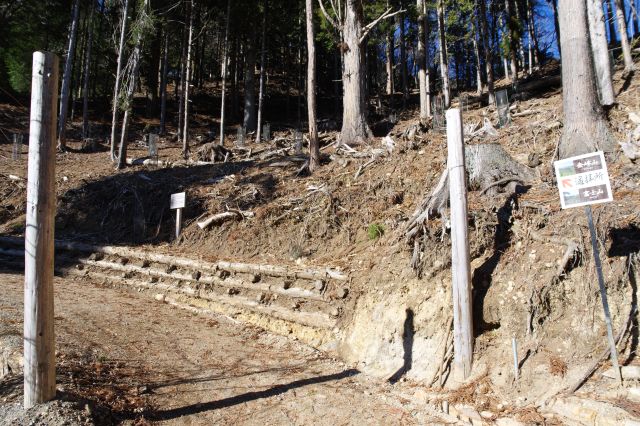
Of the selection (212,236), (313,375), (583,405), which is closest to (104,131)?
(212,236)

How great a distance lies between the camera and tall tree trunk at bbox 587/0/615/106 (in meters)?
10.1

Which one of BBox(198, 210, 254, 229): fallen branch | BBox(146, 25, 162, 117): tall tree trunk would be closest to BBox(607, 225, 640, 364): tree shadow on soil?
BBox(198, 210, 254, 229): fallen branch

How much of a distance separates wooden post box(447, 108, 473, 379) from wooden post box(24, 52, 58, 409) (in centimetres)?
418

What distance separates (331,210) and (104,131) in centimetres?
2174

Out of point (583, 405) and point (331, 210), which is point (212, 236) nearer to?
point (331, 210)

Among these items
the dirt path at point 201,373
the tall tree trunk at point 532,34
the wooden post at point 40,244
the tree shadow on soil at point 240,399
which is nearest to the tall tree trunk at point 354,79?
the dirt path at point 201,373

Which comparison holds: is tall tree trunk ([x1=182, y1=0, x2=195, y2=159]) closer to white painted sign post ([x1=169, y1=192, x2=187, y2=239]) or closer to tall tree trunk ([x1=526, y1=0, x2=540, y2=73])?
white painted sign post ([x1=169, y1=192, x2=187, y2=239])

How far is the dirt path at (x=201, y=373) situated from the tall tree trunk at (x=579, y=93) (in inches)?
214

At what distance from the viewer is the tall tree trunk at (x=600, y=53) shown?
1011 centimetres

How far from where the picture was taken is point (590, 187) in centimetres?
A: 436

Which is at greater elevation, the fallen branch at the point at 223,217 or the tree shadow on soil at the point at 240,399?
the fallen branch at the point at 223,217

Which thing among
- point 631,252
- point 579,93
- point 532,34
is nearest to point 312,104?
point 579,93

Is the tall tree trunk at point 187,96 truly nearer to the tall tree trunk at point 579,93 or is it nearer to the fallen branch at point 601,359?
the tall tree trunk at point 579,93

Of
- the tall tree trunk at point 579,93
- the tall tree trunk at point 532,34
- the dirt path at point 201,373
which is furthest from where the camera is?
the tall tree trunk at point 532,34
